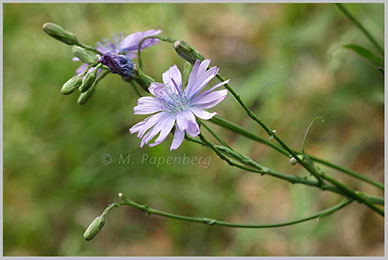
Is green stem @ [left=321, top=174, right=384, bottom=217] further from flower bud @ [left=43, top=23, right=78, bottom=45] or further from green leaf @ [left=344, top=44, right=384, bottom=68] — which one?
flower bud @ [left=43, top=23, right=78, bottom=45]

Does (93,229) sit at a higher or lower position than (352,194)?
lower

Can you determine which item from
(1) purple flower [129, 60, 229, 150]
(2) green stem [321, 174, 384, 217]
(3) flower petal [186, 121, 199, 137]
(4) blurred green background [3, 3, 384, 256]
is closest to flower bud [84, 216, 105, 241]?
(1) purple flower [129, 60, 229, 150]

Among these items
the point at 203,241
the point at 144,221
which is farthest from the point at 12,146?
the point at 203,241

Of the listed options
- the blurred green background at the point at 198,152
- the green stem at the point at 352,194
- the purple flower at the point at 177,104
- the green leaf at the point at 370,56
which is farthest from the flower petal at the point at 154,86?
the blurred green background at the point at 198,152

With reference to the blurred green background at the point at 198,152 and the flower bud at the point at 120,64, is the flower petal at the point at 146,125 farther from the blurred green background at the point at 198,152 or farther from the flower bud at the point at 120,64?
the blurred green background at the point at 198,152

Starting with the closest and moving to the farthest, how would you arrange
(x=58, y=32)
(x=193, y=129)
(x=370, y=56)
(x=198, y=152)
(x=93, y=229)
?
(x=193, y=129) < (x=93, y=229) < (x=58, y=32) < (x=370, y=56) < (x=198, y=152)

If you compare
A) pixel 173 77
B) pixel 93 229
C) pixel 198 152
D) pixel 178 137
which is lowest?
pixel 93 229

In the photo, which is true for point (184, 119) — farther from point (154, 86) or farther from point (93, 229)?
point (93, 229)

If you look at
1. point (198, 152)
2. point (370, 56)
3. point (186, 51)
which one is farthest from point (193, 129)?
point (198, 152)
